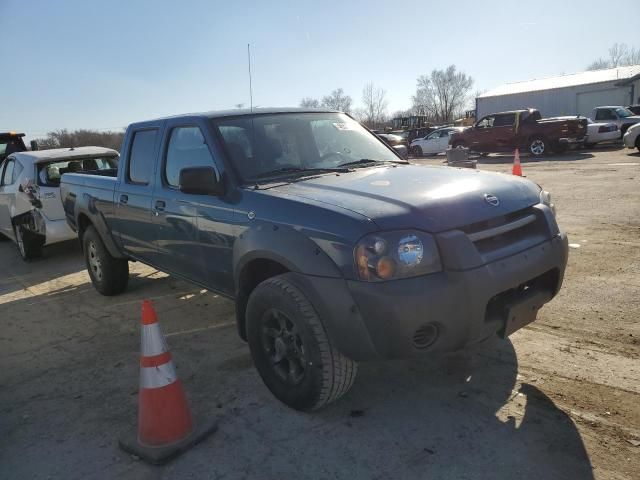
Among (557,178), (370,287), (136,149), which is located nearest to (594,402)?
(370,287)

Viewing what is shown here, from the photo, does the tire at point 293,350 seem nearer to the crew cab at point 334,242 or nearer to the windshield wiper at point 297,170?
the crew cab at point 334,242

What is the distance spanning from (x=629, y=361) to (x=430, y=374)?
131 cm

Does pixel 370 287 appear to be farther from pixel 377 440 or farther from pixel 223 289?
pixel 223 289

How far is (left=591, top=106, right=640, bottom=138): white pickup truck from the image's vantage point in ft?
69.9

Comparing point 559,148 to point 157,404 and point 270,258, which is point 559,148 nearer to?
point 270,258

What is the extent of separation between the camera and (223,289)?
3668 millimetres

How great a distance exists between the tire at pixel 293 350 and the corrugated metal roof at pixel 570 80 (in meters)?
40.4

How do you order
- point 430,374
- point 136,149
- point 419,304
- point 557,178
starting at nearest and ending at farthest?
point 419,304 < point 430,374 < point 136,149 < point 557,178

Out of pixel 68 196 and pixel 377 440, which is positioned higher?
pixel 68 196

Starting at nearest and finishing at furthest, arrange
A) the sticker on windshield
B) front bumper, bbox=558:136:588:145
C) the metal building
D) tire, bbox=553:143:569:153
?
1. the sticker on windshield
2. front bumper, bbox=558:136:588:145
3. tire, bbox=553:143:569:153
4. the metal building

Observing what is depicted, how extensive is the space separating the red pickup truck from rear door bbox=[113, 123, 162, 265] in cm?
1802

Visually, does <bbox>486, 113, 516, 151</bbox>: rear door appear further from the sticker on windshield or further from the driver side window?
the sticker on windshield

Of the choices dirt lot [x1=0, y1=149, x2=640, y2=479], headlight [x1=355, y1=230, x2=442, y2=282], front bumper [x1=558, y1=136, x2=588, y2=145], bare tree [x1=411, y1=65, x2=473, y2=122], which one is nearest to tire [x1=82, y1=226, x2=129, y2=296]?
dirt lot [x1=0, y1=149, x2=640, y2=479]

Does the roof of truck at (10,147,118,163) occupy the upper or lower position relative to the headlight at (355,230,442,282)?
upper
